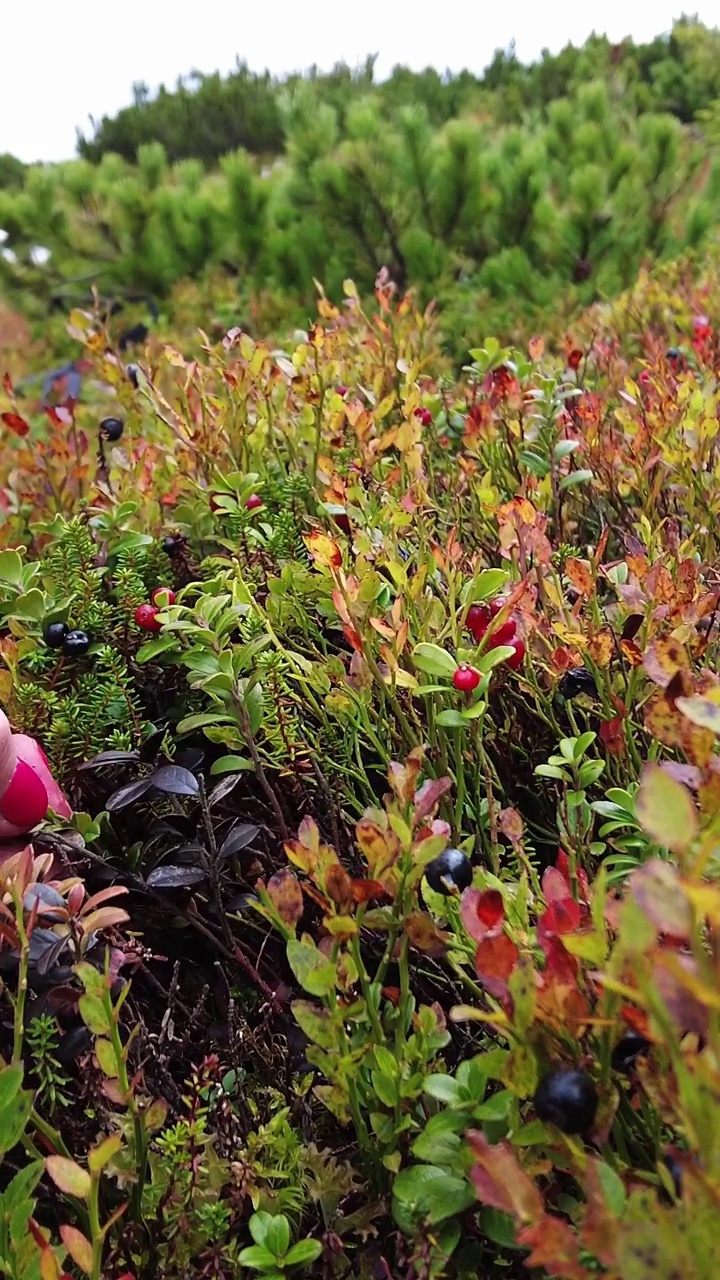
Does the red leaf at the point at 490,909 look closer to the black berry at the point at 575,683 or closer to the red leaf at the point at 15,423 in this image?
the black berry at the point at 575,683

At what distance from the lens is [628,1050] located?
594 millimetres

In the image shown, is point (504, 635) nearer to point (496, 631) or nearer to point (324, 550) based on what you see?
point (496, 631)

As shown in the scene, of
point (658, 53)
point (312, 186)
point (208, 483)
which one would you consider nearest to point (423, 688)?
point (208, 483)

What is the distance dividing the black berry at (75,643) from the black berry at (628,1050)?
0.70 m

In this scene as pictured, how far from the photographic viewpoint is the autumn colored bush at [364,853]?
52cm

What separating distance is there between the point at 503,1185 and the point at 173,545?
0.95 m

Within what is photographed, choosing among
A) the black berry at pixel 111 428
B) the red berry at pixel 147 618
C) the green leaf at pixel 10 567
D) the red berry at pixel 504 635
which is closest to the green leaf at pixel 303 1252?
the red berry at pixel 504 635

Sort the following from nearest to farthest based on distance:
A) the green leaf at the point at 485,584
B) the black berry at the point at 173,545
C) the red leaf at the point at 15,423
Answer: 1. the green leaf at the point at 485,584
2. the black berry at the point at 173,545
3. the red leaf at the point at 15,423

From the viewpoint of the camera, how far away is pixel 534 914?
75 cm

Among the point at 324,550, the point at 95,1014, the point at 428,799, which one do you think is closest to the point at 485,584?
the point at 324,550

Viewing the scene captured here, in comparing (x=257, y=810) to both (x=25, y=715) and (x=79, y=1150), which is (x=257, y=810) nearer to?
(x=25, y=715)

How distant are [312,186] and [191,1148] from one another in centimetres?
406

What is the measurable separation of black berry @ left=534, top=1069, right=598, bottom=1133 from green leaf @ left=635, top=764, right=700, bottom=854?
0.62 feet

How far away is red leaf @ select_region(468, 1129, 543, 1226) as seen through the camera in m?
0.44
